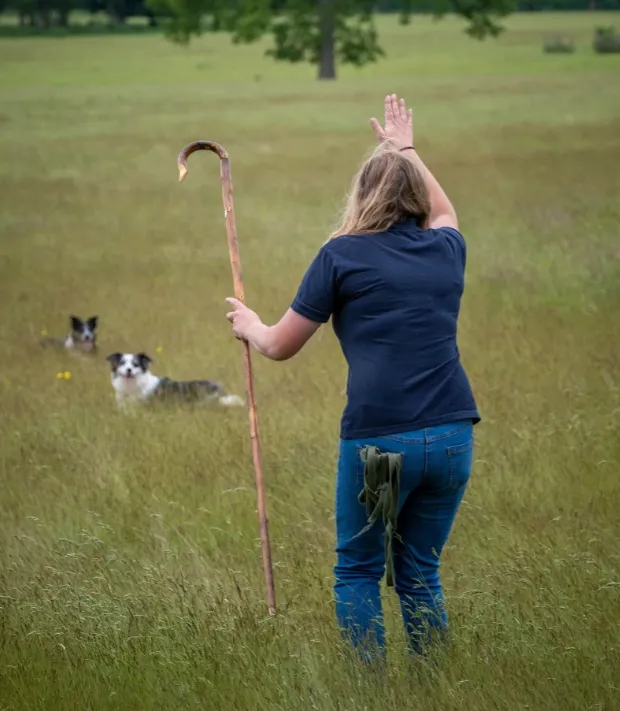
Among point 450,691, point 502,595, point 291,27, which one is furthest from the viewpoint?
point 291,27

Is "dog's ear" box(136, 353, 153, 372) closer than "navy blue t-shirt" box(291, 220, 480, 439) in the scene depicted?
No

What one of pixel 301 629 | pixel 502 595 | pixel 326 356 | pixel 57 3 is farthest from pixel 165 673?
pixel 57 3

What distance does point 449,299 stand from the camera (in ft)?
14.7

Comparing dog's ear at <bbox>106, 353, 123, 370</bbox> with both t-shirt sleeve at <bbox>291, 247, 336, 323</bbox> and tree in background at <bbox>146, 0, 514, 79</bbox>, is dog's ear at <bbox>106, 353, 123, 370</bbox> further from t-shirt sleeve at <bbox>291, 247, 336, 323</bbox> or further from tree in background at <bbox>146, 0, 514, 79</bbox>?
tree in background at <bbox>146, 0, 514, 79</bbox>

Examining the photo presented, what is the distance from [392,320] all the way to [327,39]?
54.0m

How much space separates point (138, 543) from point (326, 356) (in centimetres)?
423

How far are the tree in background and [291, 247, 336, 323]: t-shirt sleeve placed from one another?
5236cm

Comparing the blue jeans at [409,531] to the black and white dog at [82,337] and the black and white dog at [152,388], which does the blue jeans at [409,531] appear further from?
the black and white dog at [82,337]

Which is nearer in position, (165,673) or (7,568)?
(165,673)

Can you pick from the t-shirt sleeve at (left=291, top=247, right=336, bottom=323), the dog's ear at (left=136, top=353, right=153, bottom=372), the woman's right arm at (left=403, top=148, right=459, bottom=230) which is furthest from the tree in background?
the t-shirt sleeve at (left=291, top=247, right=336, bottom=323)

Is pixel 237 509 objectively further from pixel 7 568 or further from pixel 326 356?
pixel 326 356

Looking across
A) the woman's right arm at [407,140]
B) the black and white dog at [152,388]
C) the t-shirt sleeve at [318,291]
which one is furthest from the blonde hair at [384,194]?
the black and white dog at [152,388]

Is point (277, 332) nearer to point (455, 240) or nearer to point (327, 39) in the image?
point (455, 240)

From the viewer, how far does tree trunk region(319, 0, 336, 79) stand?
183 feet
